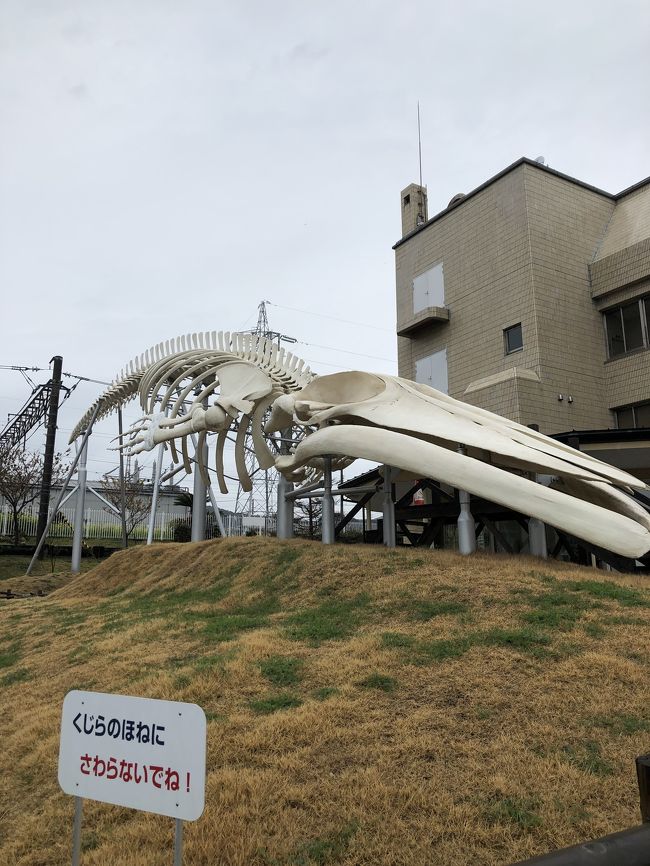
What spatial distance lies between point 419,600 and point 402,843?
4266 millimetres

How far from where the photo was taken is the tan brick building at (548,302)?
18984 millimetres

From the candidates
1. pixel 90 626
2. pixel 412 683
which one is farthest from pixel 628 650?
pixel 90 626

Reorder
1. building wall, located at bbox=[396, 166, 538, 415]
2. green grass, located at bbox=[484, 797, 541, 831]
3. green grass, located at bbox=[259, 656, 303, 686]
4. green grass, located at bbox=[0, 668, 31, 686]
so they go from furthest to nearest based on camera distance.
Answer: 1. building wall, located at bbox=[396, 166, 538, 415]
2. green grass, located at bbox=[0, 668, 31, 686]
3. green grass, located at bbox=[259, 656, 303, 686]
4. green grass, located at bbox=[484, 797, 541, 831]

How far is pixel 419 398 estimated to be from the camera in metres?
10.0

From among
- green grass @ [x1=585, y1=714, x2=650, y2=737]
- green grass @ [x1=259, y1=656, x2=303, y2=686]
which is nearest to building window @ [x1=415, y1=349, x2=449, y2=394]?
green grass @ [x1=259, y1=656, x2=303, y2=686]

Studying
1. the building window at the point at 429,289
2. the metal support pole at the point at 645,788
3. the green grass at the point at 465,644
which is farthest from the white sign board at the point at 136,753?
the building window at the point at 429,289

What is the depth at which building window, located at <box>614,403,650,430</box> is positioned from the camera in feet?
63.1

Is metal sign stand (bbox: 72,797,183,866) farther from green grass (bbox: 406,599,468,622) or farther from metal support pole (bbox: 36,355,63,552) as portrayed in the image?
metal support pole (bbox: 36,355,63,552)

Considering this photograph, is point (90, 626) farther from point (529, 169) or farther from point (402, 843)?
point (529, 169)

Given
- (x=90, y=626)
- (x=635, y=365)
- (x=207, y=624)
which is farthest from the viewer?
(x=635, y=365)

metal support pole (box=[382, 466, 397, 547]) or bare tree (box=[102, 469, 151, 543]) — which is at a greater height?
bare tree (box=[102, 469, 151, 543])

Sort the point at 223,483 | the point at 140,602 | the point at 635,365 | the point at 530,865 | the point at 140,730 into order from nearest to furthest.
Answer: the point at 530,865, the point at 140,730, the point at 140,602, the point at 223,483, the point at 635,365

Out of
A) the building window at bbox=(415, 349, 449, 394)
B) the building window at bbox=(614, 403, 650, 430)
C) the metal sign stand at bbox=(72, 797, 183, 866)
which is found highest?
the building window at bbox=(415, 349, 449, 394)

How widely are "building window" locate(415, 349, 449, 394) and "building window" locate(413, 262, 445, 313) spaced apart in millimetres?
1769
